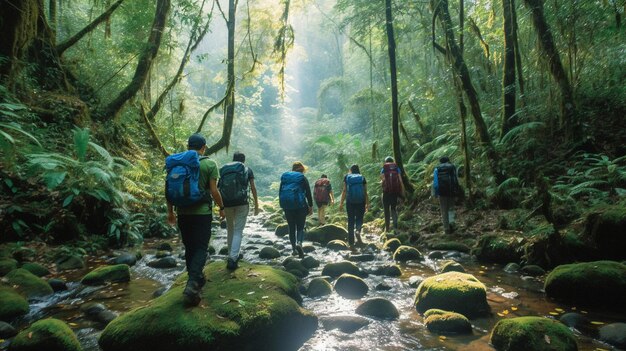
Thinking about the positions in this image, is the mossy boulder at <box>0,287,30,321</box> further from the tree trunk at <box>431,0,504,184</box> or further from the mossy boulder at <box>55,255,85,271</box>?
the tree trunk at <box>431,0,504,184</box>

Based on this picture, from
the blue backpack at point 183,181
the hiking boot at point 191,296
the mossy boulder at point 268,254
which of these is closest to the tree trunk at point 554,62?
the mossy boulder at point 268,254

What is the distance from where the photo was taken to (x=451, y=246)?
803 centimetres

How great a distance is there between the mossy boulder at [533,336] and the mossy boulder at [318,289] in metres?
2.39

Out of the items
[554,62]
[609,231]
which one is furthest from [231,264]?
[554,62]

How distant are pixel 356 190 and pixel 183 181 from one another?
19.0 feet

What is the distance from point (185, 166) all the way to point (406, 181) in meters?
9.47

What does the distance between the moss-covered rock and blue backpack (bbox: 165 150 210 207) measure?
6036 millimetres

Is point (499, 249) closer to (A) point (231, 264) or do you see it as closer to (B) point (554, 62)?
(A) point (231, 264)

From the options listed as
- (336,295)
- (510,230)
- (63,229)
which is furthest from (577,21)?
(63,229)

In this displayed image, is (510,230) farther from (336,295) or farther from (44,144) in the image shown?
(44,144)

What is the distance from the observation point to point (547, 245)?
5930 mm

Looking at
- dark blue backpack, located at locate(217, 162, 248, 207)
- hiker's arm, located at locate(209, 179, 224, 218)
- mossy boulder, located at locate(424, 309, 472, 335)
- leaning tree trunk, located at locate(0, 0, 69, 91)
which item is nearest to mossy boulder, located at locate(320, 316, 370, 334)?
mossy boulder, located at locate(424, 309, 472, 335)

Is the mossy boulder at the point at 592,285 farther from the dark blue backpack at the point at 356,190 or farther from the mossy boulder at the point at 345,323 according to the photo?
the dark blue backpack at the point at 356,190

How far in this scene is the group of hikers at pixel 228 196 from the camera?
385 cm
